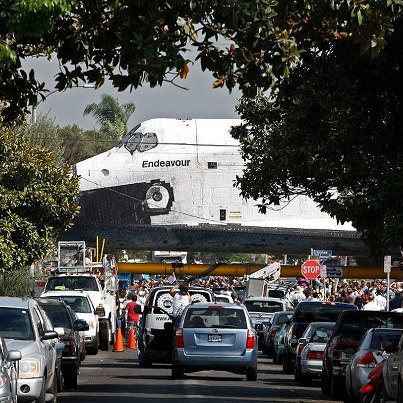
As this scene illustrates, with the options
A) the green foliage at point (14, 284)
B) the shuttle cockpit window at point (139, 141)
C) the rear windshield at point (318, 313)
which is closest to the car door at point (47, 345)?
the rear windshield at point (318, 313)

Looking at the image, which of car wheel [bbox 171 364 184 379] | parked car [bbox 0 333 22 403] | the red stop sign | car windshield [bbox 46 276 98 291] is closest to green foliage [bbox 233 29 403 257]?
car wheel [bbox 171 364 184 379]

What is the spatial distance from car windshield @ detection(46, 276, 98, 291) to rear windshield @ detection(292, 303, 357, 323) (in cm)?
1188

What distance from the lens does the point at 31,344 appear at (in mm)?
18797

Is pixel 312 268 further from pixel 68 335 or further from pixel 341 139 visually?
pixel 68 335

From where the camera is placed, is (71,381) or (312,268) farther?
(312,268)

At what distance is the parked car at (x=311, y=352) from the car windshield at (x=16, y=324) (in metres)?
8.14

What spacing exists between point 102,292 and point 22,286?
6.28 m

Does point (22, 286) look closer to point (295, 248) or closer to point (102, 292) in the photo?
point (102, 292)

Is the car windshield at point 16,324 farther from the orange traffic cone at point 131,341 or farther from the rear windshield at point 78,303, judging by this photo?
the orange traffic cone at point 131,341

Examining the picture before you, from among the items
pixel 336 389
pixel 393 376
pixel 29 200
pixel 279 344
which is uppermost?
pixel 29 200

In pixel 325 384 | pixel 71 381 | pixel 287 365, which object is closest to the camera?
pixel 325 384

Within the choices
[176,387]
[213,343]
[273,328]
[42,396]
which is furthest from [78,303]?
[42,396]

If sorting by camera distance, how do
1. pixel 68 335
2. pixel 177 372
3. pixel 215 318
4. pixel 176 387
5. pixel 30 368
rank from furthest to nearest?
pixel 177 372 → pixel 215 318 → pixel 68 335 → pixel 176 387 → pixel 30 368

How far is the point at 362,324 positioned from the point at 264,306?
23.0 m
